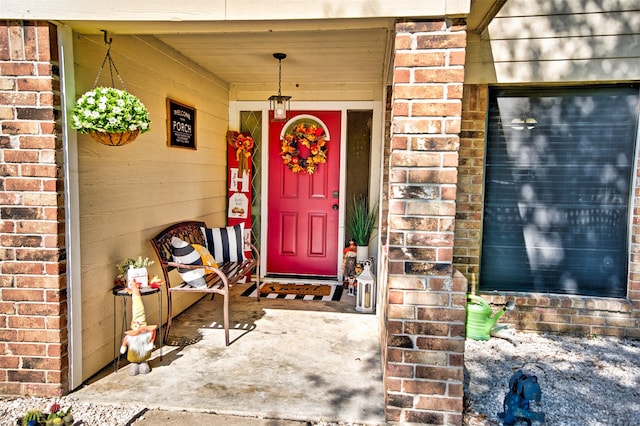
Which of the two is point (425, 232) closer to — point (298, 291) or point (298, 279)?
point (298, 291)

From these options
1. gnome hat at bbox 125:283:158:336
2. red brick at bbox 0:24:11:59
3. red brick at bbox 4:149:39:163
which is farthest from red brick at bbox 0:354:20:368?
red brick at bbox 0:24:11:59

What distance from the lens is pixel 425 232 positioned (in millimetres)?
2270

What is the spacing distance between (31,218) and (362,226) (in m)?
3.06

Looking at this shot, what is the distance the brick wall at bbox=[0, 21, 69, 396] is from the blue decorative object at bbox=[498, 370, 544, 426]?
242 cm

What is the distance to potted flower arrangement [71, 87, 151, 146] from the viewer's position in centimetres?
238

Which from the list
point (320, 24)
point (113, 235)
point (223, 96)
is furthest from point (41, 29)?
point (223, 96)

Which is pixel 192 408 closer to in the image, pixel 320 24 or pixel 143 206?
pixel 143 206

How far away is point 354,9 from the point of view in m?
2.23

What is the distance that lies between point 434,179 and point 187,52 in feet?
8.50

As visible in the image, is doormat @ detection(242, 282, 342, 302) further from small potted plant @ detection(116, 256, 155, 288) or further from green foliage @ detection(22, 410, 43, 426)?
green foliage @ detection(22, 410, 43, 426)

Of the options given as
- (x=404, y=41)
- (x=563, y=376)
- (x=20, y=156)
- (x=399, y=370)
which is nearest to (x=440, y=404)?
(x=399, y=370)

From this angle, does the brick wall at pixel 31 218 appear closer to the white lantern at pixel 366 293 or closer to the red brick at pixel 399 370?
the red brick at pixel 399 370

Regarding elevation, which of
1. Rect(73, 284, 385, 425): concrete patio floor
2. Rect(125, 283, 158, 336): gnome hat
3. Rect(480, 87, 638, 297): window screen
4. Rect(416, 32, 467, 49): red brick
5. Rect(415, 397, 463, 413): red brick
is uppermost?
Rect(416, 32, 467, 49): red brick

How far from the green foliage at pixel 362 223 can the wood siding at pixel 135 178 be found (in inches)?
60.9
